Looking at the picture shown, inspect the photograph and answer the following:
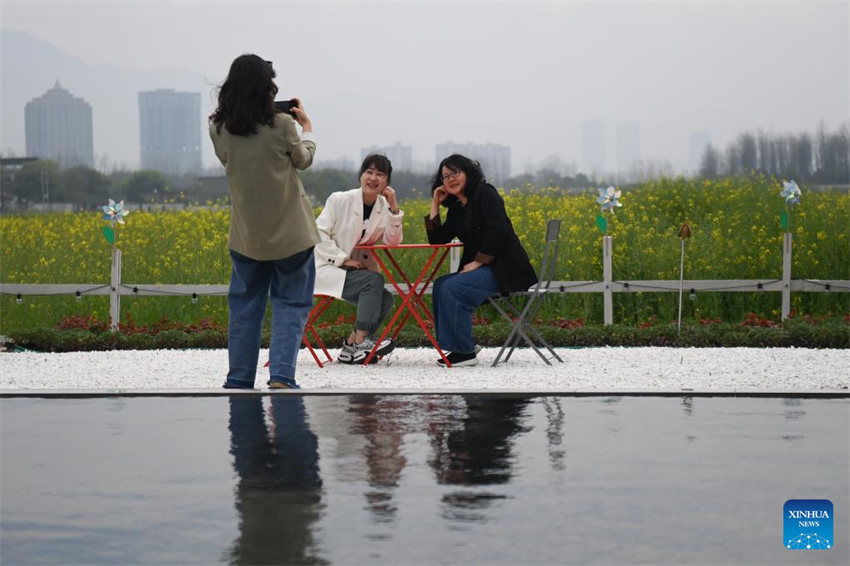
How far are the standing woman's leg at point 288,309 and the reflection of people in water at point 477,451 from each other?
4.30ft

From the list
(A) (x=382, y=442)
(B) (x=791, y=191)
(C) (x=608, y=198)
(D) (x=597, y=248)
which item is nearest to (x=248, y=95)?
(A) (x=382, y=442)

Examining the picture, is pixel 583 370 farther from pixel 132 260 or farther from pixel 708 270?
pixel 132 260

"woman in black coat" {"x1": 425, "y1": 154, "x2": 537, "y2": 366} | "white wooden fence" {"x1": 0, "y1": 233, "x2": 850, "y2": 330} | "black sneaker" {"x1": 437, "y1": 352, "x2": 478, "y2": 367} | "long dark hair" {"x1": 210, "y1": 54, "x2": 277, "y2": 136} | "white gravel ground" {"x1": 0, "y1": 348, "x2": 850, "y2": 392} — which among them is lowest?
"white gravel ground" {"x1": 0, "y1": 348, "x2": 850, "y2": 392}

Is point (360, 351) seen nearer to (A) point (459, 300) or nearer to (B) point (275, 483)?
(A) point (459, 300)

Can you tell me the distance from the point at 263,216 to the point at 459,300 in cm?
208

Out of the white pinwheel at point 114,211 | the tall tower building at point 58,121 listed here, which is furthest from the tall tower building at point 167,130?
the white pinwheel at point 114,211

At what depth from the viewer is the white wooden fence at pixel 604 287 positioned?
14867mm

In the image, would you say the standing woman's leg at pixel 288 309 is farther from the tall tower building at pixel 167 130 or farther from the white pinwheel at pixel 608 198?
the tall tower building at pixel 167 130

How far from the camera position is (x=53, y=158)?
37.2 m

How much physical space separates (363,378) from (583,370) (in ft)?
5.49

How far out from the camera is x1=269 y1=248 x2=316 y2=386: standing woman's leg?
898cm

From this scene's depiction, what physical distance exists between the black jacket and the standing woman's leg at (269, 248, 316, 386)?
→ 67.5 inches

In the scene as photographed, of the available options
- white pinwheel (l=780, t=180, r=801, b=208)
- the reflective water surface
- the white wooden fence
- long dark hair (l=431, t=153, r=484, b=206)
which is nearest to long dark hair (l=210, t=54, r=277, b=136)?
the reflective water surface

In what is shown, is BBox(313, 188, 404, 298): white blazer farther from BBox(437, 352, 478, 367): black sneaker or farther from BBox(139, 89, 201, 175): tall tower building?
BBox(139, 89, 201, 175): tall tower building
